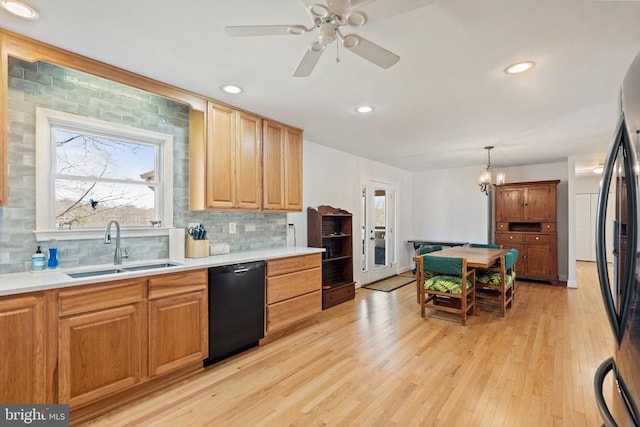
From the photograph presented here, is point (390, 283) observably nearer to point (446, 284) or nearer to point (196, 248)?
point (446, 284)

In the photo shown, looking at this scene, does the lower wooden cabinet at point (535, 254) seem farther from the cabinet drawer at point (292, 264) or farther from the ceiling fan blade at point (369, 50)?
the ceiling fan blade at point (369, 50)

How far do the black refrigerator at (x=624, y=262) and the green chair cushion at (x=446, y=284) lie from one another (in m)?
2.66

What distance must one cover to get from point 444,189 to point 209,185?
5.75 meters

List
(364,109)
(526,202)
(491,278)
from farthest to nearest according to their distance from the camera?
(526,202) → (491,278) → (364,109)

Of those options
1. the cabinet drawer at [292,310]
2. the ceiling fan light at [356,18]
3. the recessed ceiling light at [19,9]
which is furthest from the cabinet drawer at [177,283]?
the ceiling fan light at [356,18]

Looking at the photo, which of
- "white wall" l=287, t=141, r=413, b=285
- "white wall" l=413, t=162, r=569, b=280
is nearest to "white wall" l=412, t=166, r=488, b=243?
"white wall" l=413, t=162, r=569, b=280

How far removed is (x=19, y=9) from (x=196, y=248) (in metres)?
1.99

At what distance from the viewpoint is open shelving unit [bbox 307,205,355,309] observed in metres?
4.33

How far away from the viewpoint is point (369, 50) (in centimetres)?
166

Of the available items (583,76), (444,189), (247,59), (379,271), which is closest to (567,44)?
(583,76)

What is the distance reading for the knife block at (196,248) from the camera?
2955 millimetres

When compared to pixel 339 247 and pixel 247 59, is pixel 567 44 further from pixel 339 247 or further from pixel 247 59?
pixel 339 247

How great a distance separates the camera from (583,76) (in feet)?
7.81

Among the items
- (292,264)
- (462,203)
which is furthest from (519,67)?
(462,203)
